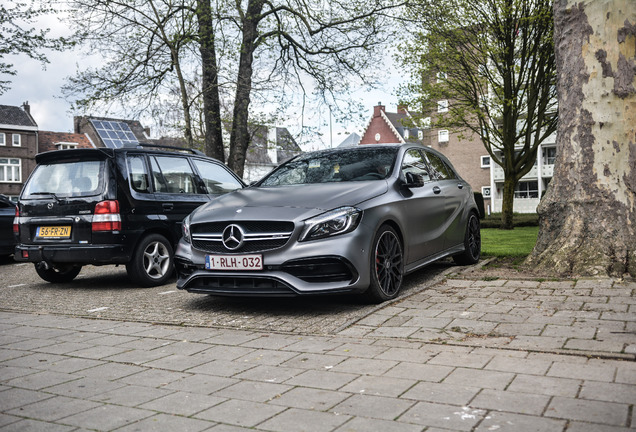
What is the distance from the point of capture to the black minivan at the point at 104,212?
7.77 metres

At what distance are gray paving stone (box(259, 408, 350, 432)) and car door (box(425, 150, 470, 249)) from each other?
4866mm

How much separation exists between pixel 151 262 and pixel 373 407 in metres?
5.73

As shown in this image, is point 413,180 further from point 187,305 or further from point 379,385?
point 379,385

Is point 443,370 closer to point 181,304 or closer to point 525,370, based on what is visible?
point 525,370

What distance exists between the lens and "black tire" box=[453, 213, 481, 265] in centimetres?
856

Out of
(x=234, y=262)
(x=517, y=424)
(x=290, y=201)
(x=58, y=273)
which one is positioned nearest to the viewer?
(x=517, y=424)

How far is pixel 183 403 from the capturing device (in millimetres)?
3406

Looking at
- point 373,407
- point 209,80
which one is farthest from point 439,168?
point 209,80

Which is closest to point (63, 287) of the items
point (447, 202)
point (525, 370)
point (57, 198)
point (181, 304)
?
point (57, 198)

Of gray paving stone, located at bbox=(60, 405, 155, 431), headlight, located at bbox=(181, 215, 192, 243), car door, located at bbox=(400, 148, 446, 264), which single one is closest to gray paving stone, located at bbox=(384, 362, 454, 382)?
gray paving stone, located at bbox=(60, 405, 155, 431)

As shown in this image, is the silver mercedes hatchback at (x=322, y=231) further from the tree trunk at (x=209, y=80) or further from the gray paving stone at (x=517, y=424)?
the tree trunk at (x=209, y=80)

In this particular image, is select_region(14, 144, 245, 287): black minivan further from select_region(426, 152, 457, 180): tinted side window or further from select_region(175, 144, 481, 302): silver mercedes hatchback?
select_region(426, 152, 457, 180): tinted side window

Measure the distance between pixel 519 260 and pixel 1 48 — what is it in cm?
1503

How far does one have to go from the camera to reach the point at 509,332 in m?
4.78
